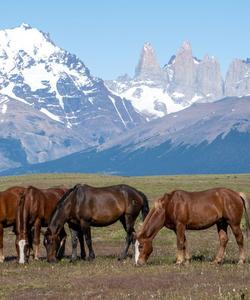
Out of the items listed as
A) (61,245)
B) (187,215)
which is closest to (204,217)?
(187,215)

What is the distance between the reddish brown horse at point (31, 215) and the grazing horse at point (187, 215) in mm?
3945

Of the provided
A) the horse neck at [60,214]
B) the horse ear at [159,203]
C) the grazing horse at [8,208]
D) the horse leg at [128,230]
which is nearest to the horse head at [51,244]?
the horse neck at [60,214]

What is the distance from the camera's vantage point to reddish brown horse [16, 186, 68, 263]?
27.2 meters

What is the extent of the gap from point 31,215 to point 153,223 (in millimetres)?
4767

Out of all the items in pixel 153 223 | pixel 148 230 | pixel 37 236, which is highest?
pixel 153 223

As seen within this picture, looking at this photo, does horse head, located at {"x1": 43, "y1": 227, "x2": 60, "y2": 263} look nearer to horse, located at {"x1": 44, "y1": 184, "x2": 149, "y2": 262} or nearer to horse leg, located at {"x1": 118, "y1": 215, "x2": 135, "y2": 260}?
horse, located at {"x1": 44, "y1": 184, "x2": 149, "y2": 262}

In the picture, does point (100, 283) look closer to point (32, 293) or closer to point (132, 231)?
point (32, 293)

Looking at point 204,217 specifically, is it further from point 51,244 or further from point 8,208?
point 8,208

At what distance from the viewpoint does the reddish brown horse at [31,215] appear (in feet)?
89.1

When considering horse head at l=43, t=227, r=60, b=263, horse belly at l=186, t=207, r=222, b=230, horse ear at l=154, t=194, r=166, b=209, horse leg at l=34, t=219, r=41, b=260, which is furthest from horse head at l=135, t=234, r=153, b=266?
horse leg at l=34, t=219, r=41, b=260

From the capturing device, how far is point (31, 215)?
28266mm

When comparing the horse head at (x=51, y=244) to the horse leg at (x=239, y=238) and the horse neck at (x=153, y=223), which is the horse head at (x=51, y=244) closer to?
the horse neck at (x=153, y=223)

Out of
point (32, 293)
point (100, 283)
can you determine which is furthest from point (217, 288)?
point (32, 293)

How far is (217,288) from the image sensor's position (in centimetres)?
2019
